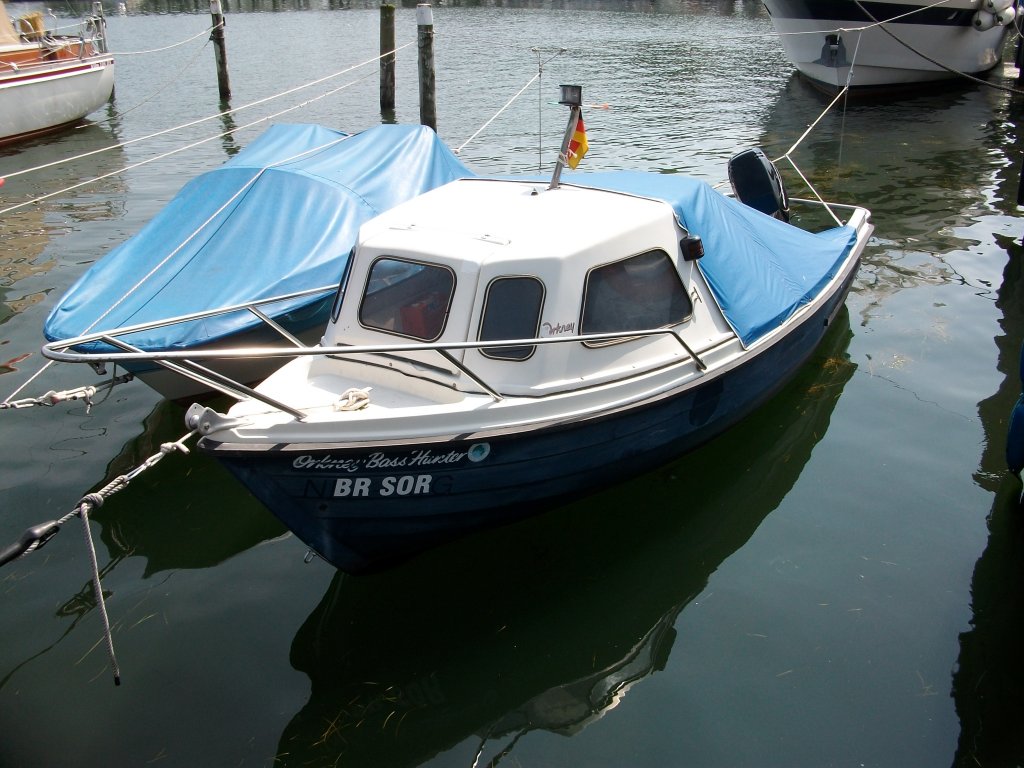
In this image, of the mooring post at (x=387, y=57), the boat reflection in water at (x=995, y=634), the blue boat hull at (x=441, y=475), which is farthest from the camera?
the mooring post at (x=387, y=57)

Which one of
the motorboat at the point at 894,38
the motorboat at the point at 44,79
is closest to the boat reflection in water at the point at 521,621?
the motorboat at the point at 894,38

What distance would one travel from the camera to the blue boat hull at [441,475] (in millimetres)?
5738

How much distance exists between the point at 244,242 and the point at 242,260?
1.06ft

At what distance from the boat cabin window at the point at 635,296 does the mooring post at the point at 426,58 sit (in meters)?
11.8

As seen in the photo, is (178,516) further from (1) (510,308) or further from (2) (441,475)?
(1) (510,308)

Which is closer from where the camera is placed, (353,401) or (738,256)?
(353,401)

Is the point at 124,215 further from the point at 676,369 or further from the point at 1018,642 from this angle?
the point at 1018,642

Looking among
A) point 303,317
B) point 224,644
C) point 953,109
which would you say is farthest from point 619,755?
point 953,109

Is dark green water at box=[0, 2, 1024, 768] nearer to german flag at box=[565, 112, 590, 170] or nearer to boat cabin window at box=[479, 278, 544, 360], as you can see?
boat cabin window at box=[479, 278, 544, 360]

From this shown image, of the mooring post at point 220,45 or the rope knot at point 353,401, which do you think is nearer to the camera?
the rope knot at point 353,401

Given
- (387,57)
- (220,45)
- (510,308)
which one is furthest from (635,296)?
(220,45)

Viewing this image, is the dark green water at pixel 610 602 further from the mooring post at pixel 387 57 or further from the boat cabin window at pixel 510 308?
the mooring post at pixel 387 57

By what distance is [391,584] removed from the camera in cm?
668

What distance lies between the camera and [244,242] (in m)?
9.42
